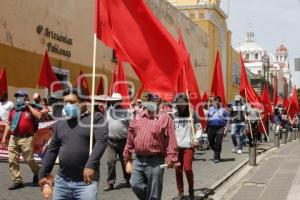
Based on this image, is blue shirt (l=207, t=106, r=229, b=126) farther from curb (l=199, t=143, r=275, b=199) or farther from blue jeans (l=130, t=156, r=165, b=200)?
blue jeans (l=130, t=156, r=165, b=200)

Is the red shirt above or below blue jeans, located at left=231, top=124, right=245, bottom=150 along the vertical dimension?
above

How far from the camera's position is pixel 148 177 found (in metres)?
6.60

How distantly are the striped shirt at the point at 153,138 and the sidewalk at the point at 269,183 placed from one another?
9.95ft

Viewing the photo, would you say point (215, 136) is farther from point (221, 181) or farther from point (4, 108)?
point (4, 108)

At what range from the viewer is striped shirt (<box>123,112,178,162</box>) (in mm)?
6582

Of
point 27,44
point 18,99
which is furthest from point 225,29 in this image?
point 18,99

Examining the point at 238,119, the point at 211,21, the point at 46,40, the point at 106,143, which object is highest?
the point at 211,21

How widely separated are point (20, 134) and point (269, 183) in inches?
194

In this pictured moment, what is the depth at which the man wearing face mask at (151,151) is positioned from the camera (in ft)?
21.6

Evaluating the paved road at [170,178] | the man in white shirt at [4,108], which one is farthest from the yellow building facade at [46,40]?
the paved road at [170,178]

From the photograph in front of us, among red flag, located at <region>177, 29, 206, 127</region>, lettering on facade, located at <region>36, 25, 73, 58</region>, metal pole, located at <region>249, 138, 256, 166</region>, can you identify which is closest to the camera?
red flag, located at <region>177, 29, 206, 127</region>

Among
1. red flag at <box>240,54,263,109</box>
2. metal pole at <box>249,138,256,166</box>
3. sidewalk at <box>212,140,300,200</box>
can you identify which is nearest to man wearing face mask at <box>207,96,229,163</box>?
metal pole at <box>249,138,256,166</box>

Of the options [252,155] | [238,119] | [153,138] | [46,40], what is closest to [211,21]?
[46,40]

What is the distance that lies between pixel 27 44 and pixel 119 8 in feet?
36.4
